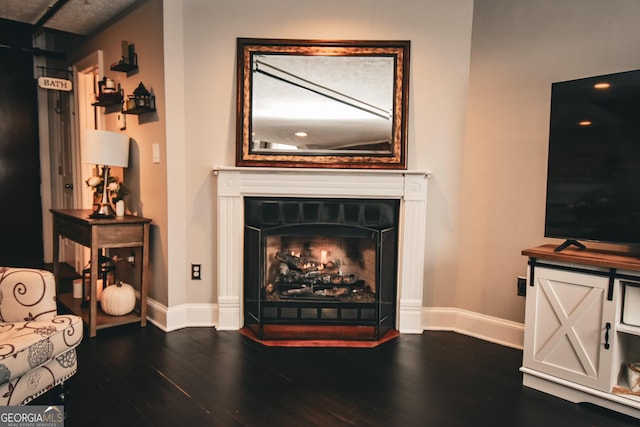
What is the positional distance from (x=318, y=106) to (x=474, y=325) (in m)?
1.87

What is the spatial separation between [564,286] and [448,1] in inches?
77.4

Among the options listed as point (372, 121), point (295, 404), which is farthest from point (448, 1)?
point (295, 404)

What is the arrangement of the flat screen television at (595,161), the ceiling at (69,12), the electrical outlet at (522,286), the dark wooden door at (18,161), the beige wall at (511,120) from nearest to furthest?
the flat screen television at (595,161)
the beige wall at (511,120)
the electrical outlet at (522,286)
the ceiling at (69,12)
the dark wooden door at (18,161)

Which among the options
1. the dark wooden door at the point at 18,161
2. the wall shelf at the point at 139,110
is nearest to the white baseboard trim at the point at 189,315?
the wall shelf at the point at 139,110

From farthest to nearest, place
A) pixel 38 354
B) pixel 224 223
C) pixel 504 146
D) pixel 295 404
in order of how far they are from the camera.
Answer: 1. pixel 224 223
2. pixel 504 146
3. pixel 295 404
4. pixel 38 354

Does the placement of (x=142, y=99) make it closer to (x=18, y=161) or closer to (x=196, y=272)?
(x=196, y=272)

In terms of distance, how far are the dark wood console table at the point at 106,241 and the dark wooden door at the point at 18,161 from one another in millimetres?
1845

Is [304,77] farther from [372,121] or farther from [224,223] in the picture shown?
[224,223]

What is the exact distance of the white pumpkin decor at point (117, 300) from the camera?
2838mm

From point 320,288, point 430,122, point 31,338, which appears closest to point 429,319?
point 320,288

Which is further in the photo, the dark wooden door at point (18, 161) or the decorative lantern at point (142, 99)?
the dark wooden door at point (18, 161)

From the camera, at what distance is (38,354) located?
1.55 m

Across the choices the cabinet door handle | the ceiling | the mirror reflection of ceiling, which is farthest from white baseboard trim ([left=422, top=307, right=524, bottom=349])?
the ceiling

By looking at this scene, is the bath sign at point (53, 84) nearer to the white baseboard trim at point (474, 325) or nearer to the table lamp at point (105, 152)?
the table lamp at point (105, 152)
